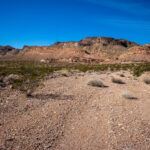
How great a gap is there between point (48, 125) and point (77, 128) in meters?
0.84

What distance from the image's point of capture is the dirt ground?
3.49m

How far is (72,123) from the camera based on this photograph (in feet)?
14.8

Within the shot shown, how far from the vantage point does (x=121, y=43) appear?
105 metres

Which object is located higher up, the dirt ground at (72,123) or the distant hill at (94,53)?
the distant hill at (94,53)

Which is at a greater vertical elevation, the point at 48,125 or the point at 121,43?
the point at 121,43

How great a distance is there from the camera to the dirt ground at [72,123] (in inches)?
137

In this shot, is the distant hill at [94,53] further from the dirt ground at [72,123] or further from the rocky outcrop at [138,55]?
the dirt ground at [72,123]

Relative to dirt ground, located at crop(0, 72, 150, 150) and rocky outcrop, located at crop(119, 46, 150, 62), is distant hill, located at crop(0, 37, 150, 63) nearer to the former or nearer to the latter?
rocky outcrop, located at crop(119, 46, 150, 62)

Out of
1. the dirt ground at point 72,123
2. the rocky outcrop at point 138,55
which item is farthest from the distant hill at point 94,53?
the dirt ground at point 72,123

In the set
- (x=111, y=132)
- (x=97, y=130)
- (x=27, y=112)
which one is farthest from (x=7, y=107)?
(x=111, y=132)

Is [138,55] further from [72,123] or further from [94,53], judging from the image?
[72,123]

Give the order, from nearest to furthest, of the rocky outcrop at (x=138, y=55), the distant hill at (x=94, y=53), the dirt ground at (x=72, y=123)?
1. the dirt ground at (x=72, y=123)
2. the rocky outcrop at (x=138, y=55)
3. the distant hill at (x=94, y=53)

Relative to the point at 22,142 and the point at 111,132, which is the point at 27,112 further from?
the point at 111,132

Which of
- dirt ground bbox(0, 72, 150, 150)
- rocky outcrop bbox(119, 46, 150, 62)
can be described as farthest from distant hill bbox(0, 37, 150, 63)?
dirt ground bbox(0, 72, 150, 150)
